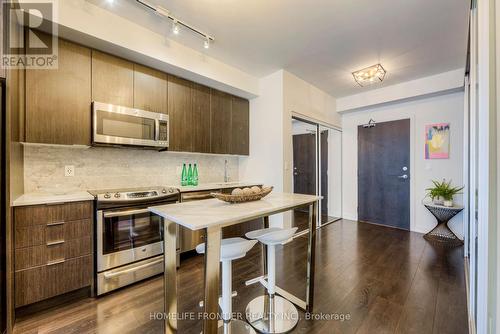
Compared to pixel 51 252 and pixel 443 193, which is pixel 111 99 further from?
pixel 443 193

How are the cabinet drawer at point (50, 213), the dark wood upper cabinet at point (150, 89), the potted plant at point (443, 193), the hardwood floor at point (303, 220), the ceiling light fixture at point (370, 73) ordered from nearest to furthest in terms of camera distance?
the cabinet drawer at point (50, 213) < the dark wood upper cabinet at point (150, 89) < the ceiling light fixture at point (370, 73) < the potted plant at point (443, 193) < the hardwood floor at point (303, 220)

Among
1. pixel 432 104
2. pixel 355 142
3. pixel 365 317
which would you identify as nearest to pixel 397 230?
pixel 355 142

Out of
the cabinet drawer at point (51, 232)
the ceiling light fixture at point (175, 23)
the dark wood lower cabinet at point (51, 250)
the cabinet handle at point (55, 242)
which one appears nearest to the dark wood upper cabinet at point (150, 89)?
the ceiling light fixture at point (175, 23)

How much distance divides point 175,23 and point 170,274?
2.27 m

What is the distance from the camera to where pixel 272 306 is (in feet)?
5.71

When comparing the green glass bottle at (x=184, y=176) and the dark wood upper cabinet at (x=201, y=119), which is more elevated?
the dark wood upper cabinet at (x=201, y=119)

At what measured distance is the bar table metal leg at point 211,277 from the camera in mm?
1059

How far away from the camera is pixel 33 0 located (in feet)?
5.66

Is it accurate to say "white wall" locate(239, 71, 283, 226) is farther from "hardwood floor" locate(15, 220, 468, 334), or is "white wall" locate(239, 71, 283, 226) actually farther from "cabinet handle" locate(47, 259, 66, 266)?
"cabinet handle" locate(47, 259, 66, 266)

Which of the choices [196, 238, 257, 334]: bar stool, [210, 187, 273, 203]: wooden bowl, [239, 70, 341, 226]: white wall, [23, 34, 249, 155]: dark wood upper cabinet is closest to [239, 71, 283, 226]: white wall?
[239, 70, 341, 226]: white wall

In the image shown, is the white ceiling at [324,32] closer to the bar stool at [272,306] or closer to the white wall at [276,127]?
the white wall at [276,127]

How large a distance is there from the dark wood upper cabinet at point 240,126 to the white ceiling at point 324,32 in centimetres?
53

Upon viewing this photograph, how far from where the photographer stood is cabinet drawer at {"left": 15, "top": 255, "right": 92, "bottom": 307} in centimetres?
164

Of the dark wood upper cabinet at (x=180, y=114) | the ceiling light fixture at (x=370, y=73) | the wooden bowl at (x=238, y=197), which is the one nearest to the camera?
the wooden bowl at (x=238, y=197)
